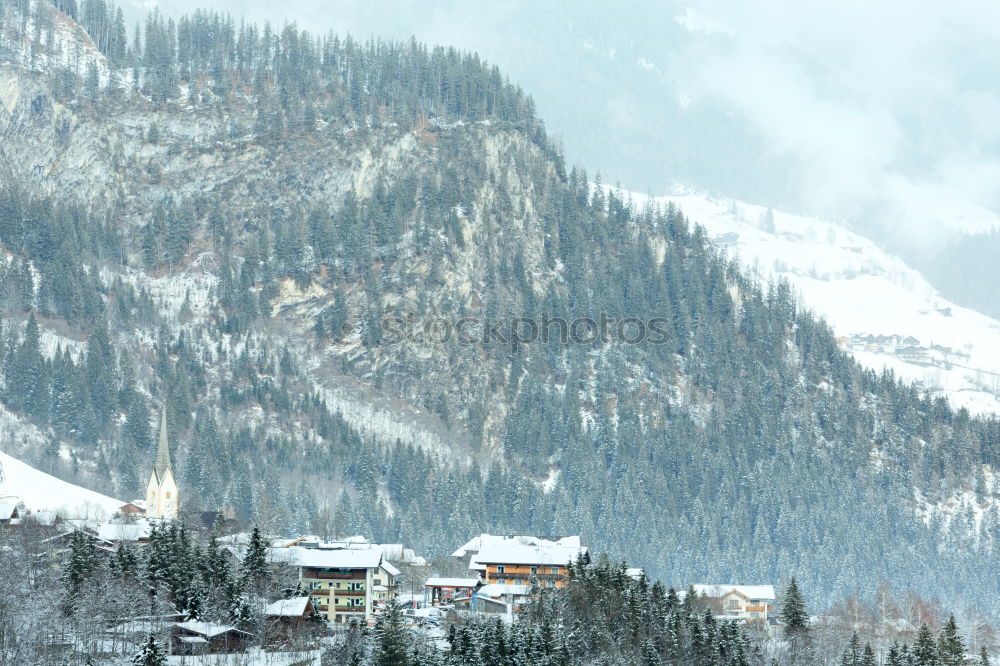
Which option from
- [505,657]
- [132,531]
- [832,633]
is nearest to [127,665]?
[505,657]

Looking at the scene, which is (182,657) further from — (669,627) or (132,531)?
(132,531)

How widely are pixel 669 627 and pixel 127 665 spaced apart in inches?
1574

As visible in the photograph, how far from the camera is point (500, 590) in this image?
547 ft

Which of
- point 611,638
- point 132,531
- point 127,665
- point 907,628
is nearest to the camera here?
point 127,665

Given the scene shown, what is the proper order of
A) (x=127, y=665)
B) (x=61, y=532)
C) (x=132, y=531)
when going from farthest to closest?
(x=132, y=531), (x=61, y=532), (x=127, y=665)

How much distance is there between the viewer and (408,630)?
5285 inches

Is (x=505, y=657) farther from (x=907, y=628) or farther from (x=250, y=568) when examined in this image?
(x=907, y=628)

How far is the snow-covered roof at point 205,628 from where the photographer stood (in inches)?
4906

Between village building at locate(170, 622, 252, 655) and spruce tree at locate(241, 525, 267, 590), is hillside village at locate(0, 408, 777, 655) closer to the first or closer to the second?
village building at locate(170, 622, 252, 655)

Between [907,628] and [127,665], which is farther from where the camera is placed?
[907,628]

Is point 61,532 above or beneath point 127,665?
above

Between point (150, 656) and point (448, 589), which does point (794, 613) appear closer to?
point (448, 589)

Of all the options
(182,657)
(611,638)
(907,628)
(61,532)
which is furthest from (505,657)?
(907,628)

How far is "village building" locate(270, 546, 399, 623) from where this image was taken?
521 feet
